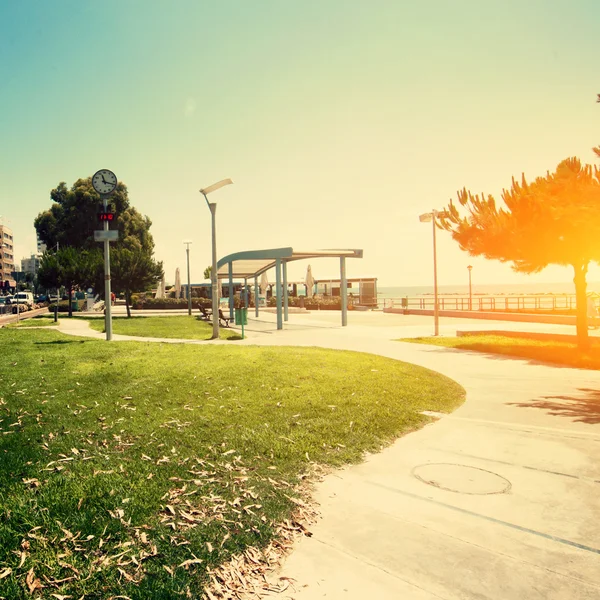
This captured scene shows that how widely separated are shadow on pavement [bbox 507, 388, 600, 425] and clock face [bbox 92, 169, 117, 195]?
13705 mm

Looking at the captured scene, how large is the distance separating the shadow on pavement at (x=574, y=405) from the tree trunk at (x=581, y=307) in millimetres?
6856

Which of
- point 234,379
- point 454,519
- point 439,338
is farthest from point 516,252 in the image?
point 454,519

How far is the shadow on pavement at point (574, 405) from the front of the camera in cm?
705

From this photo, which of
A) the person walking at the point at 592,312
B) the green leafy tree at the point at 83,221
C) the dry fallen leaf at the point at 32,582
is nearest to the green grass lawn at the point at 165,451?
the dry fallen leaf at the point at 32,582

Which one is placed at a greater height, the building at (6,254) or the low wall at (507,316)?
the building at (6,254)

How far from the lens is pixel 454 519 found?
3.84m

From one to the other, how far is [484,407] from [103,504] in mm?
5820

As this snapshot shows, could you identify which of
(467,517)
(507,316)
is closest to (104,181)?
(467,517)

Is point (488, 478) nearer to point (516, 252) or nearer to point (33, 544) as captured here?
point (33, 544)

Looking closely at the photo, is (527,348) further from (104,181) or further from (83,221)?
(83,221)

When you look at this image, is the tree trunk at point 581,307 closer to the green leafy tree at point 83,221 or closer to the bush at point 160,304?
the bush at point 160,304

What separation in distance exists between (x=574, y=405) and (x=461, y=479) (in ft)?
13.7

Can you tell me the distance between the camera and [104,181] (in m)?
15.9

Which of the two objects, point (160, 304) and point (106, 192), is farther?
point (160, 304)
